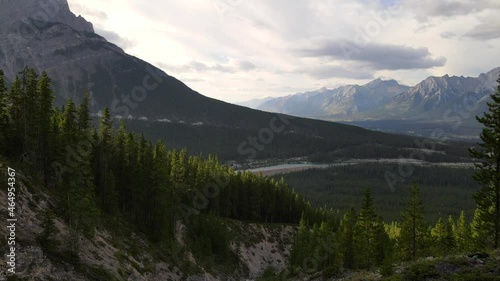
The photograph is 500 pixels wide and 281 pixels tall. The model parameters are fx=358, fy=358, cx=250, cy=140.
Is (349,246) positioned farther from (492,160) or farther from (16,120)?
(16,120)

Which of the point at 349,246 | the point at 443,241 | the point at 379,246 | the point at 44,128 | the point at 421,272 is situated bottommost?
the point at 349,246

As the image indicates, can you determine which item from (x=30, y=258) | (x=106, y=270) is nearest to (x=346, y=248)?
(x=106, y=270)

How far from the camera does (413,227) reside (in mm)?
50125

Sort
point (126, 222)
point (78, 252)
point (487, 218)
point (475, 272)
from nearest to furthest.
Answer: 1. point (475, 272)
2. point (78, 252)
3. point (487, 218)
4. point (126, 222)

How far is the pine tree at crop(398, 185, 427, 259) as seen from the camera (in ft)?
161

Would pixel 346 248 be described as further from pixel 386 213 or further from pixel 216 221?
pixel 386 213

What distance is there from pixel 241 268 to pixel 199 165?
96.4ft

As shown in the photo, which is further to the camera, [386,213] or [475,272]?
[386,213]

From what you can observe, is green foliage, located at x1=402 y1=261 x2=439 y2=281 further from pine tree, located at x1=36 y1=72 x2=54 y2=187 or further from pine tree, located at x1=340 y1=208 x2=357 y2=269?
pine tree, located at x1=36 y1=72 x2=54 y2=187

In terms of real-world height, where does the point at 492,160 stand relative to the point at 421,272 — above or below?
above

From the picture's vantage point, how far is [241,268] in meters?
72.2

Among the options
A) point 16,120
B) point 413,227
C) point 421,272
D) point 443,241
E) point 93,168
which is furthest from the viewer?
point 443,241

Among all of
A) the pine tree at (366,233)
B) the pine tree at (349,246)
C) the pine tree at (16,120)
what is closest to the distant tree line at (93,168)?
the pine tree at (16,120)

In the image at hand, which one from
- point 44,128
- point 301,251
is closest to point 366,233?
point 301,251
